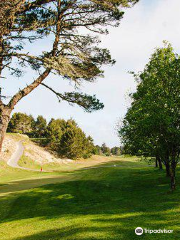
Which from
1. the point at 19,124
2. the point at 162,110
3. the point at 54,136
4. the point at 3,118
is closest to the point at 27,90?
the point at 3,118

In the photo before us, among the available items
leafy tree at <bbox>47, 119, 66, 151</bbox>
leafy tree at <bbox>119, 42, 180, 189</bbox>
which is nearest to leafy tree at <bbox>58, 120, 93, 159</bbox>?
leafy tree at <bbox>47, 119, 66, 151</bbox>

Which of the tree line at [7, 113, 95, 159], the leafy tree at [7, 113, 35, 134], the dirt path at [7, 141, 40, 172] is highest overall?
the leafy tree at [7, 113, 35, 134]

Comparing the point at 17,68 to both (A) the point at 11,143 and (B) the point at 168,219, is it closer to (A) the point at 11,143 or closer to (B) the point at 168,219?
(B) the point at 168,219

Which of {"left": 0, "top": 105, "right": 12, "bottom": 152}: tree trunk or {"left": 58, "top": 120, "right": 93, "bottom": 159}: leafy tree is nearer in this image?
{"left": 0, "top": 105, "right": 12, "bottom": 152}: tree trunk

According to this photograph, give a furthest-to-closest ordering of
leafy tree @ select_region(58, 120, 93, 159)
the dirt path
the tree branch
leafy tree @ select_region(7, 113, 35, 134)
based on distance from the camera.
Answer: leafy tree @ select_region(7, 113, 35, 134)
leafy tree @ select_region(58, 120, 93, 159)
the dirt path
the tree branch

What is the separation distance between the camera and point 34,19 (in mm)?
12438

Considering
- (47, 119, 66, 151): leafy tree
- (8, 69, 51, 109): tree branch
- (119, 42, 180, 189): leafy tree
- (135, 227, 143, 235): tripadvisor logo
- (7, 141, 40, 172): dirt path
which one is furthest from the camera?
(47, 119, 66, 151): leafy tree

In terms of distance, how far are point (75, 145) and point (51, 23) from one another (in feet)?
207

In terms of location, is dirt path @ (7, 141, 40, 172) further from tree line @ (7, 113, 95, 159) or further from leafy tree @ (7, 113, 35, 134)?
leafy tree @ (7, 113, 35, 134)

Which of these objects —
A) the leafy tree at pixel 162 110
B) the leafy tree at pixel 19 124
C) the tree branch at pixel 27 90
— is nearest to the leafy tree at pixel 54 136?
the leafy tree at pixel 19 124

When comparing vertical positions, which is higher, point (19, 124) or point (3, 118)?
point (19, 124)

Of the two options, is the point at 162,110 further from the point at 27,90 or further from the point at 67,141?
the point at 67,141

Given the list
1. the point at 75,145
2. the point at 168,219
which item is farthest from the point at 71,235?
the point at 75,145

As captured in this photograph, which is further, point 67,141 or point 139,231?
point 67,141
